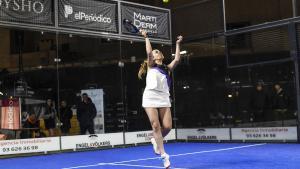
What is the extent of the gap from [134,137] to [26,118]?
3262mm

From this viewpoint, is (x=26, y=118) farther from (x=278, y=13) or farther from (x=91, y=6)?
(x=278, y=13)

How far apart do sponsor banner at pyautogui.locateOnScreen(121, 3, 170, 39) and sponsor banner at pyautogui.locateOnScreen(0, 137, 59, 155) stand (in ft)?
13.5

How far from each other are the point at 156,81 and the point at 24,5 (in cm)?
637

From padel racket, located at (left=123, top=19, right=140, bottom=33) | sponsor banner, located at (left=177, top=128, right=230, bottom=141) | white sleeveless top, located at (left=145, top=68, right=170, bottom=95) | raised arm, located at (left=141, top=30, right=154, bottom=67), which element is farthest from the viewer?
sponsor banner, located at (left=177, top=128, right=230, bottom=141)

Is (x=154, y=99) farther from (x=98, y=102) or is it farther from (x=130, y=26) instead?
(x=98, y=102)

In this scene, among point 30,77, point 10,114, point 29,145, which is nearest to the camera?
point 29,145

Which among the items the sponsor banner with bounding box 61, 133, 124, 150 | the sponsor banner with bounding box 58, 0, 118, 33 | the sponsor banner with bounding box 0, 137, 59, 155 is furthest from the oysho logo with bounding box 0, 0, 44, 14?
the sponsor banner with bounding box 61, 133, 124, 150

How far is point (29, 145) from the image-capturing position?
1207cm

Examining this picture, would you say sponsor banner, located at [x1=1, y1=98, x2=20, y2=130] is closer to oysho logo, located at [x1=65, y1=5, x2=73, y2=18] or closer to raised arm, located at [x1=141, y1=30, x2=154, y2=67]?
oysho logo, located at [x1=65, y1=5, x2=73, y2=18]

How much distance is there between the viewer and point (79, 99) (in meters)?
14.3

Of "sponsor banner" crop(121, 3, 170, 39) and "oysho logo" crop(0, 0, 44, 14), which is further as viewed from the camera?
"sponsor banner" crop(121, 3, 170, 39)

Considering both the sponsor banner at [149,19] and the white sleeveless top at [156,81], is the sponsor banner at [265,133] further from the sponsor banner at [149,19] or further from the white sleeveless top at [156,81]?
the white sleeveless top at [156,81]

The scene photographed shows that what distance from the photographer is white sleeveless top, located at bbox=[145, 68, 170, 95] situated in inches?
276

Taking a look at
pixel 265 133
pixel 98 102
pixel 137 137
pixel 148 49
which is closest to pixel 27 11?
pixel 98 102
